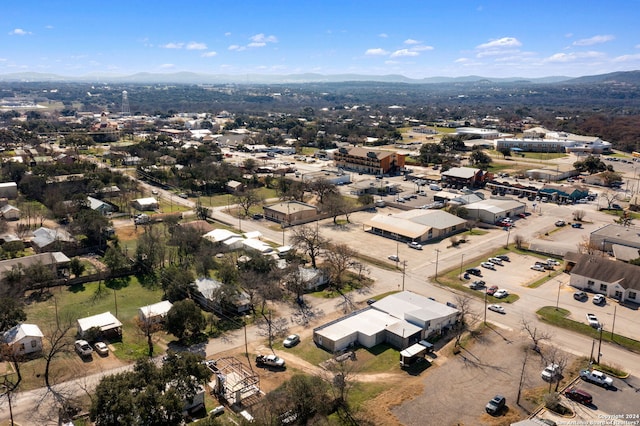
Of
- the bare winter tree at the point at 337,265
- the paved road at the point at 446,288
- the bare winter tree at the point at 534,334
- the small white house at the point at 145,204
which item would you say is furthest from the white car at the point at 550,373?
the small white house at the point at 145,204

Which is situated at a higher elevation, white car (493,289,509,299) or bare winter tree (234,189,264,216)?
bare winter tree (234,189,264,216)

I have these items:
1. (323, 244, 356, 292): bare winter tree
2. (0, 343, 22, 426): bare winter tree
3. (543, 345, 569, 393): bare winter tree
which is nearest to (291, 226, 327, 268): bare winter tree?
(323, 244, 356, 292): bare winter tree

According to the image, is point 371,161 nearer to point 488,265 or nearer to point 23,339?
point 488,265

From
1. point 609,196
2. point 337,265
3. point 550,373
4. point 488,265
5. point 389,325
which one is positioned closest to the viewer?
point 550,373

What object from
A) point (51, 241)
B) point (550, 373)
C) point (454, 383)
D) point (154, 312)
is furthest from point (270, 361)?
point (51, 241)

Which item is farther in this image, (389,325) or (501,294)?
(501,294)

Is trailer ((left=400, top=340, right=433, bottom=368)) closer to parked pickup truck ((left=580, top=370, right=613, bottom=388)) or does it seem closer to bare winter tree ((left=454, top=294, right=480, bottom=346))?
bare winter tree ((left=454, top=294, right=480, bottom=346))

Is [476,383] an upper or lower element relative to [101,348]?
lower

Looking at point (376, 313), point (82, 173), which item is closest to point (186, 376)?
point (376, 313)
